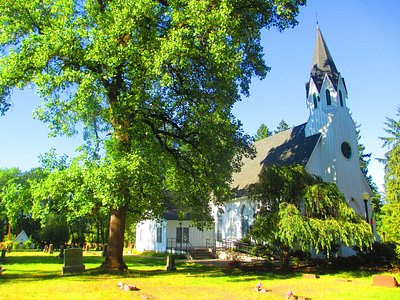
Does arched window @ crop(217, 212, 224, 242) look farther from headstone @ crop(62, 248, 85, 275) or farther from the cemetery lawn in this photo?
headstone @ crop(62, 248, 85, 275)

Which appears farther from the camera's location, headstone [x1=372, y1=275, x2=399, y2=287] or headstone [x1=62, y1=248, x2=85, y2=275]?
headstone [x1=62, y1=248, x2=85, y2=275]

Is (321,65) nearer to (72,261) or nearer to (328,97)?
(328,97)

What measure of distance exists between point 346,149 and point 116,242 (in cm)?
1947

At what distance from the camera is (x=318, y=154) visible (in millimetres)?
26984

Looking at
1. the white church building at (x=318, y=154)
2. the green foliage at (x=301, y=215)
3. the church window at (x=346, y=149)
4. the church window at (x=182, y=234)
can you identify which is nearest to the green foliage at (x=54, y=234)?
the church window at (x=182, y=234)

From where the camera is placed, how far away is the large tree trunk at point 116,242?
1756 cm

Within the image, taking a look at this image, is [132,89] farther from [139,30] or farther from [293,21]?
[293,21]

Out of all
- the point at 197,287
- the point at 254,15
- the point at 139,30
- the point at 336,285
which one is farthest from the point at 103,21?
the point at 336,285

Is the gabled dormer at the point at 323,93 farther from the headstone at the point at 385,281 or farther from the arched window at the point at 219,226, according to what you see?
the headstone at the point at 385,281

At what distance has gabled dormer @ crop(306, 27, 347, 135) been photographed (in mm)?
28094

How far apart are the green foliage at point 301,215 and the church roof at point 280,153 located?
7052mm

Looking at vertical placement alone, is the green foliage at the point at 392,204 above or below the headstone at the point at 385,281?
above

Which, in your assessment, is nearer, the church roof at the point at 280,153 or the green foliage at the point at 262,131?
the church roof at the point at 280,153

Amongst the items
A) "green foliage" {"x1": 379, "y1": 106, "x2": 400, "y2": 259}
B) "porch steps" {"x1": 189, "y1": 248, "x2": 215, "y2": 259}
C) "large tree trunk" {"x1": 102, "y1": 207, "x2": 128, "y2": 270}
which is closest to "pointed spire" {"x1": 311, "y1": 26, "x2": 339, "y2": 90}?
"green foliage" {"x1": 379, "y1": 106, "x2": 400, "y2": 259}
